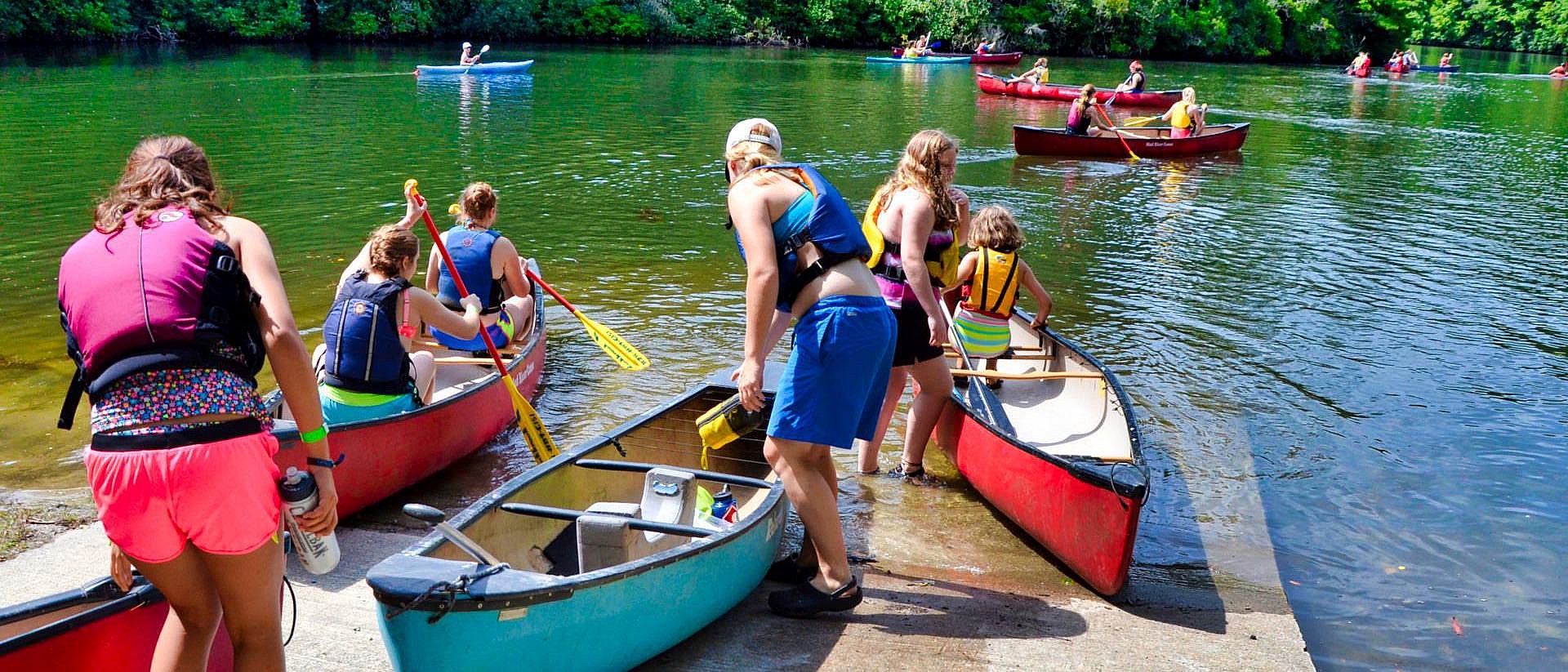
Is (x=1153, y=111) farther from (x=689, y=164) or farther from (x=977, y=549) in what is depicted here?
(x=977, y=549)

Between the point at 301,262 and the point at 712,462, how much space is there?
664cm

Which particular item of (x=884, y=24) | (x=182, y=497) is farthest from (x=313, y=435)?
(x=884, y=24)

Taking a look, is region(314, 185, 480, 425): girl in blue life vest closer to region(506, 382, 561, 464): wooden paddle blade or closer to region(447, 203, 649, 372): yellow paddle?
region(506, 382, 561, 464): wooden paddle blade

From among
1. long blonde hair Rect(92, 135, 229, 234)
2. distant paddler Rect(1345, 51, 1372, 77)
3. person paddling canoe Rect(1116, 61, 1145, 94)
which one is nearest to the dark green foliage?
distant paddler Rect(1345, 51, 1372, 77)

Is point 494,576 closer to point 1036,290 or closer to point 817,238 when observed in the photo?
point 817,238

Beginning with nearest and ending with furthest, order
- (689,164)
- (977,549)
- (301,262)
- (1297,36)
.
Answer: (977,549) < (301,262) < (689,164) < (1297,36)

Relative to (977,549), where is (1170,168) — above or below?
above

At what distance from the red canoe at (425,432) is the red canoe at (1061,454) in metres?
2.53

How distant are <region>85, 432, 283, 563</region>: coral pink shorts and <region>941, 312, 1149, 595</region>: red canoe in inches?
124

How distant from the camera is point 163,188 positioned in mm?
2699

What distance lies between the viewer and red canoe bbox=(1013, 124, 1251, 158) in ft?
61.2

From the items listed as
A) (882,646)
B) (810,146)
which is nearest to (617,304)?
(882,646)

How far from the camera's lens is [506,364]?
6754mm

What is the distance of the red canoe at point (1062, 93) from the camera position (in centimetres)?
2786
